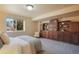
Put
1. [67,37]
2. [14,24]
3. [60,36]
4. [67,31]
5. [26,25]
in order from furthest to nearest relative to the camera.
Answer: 1. [67,31]
2. [67,37]
3. [60,36]
4. [26,25]
5. [14,24]

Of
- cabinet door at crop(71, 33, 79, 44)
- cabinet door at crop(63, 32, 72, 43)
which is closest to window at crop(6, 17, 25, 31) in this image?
cabinet door at crop(63, 32, 72, 43)

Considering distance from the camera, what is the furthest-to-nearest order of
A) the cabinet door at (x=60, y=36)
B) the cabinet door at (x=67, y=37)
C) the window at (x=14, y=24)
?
the cabinet door at (x=67, y=37) → the cabinet door at (x=60, y=36) → the window at (x=14, y=24)

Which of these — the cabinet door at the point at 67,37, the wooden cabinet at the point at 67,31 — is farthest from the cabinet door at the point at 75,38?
the cabinet door at the point at 67,37

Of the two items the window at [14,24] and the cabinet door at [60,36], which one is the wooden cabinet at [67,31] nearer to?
the cabinet door at [60,36]

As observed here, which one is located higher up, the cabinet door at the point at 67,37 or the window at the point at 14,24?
the window at the point at 14,24

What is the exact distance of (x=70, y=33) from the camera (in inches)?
197

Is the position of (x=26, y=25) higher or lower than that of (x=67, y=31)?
higher

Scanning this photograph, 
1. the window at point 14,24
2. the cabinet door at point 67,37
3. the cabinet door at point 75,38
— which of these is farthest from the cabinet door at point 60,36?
the window at point 14,24

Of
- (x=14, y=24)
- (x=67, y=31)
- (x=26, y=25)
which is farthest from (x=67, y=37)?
(x=14, y=24)

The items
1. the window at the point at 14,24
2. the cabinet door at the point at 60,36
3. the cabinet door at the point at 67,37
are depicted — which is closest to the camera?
the window at the point at 14,24

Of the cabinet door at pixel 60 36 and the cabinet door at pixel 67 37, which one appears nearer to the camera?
the cabinet door at pixel 60 36

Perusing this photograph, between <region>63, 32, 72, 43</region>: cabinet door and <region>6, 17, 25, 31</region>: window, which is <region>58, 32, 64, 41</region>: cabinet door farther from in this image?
<region>6, 17, 25, 31</region>: window

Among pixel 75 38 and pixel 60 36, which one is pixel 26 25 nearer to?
pixel 60 36
